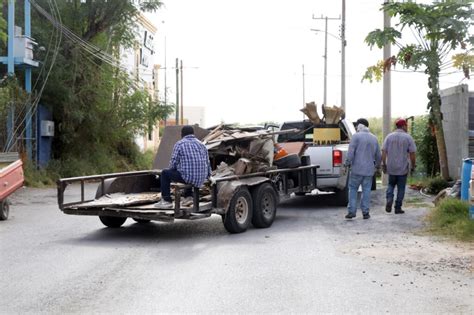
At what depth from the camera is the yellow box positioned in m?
14.6

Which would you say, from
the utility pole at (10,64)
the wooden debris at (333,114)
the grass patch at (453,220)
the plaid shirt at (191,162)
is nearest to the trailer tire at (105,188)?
the plaid shirt at (191,162)

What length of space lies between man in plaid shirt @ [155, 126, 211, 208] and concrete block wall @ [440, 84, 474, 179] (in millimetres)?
7853

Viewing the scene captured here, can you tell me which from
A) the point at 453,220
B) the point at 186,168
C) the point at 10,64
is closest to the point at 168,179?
the point at 186,168

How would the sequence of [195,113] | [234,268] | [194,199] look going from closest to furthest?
[234,268]
[194,199]
[195,113]

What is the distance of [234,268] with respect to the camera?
7.73m

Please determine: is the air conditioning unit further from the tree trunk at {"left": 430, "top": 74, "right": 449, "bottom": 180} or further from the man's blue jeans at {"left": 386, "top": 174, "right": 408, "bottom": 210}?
the man's blue jeans at {"left": 386, "top": 174, "right": 408, "bottom": 210}

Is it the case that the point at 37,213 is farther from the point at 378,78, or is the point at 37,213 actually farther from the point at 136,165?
the point at 136,165

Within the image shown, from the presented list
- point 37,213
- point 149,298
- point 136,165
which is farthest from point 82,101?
point 149,298

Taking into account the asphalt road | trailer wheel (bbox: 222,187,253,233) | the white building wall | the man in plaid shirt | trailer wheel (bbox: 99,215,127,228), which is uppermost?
the white building wall

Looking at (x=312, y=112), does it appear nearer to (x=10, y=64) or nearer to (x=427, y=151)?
(x=427, y=151)

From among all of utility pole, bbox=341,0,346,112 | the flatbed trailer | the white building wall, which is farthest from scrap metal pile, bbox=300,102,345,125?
the white building wall

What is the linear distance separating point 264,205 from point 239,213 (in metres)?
0.83

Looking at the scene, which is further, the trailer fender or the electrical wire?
the electrical wire

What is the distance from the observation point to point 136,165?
1300 inches
